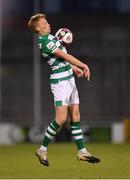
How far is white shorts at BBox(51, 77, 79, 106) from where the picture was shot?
810 centimetres

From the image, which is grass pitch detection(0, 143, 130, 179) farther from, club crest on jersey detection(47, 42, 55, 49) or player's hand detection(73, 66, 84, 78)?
club crest on jersey detection(47, 42, 55, 49)

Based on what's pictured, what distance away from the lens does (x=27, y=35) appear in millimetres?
19375

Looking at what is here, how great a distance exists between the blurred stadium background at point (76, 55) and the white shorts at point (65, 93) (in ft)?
32.5

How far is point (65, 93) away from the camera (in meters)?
8.11

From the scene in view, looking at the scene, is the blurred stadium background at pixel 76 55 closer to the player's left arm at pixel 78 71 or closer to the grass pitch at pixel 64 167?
the grass pitch at pixel 64 167

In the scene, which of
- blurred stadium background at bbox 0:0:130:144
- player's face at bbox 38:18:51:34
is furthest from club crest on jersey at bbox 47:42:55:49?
blurred stadium background at bbox 0:0:130:144

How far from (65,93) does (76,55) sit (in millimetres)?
11241

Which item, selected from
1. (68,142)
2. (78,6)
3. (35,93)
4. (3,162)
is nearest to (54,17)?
(78,6)

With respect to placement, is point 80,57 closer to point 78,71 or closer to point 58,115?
point 78,71

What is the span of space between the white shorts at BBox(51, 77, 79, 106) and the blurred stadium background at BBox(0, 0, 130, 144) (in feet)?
32.5

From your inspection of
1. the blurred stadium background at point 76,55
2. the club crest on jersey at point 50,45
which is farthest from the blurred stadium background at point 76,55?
the club crest on jersey at point 50,45

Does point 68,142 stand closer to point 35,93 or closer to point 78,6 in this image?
point 35,93

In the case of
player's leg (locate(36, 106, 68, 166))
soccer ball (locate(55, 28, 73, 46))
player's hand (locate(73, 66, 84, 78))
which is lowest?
player's leg (locate(36, 106, 68, 166))

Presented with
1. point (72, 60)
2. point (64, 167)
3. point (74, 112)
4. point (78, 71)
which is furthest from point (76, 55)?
point (72, 60)
